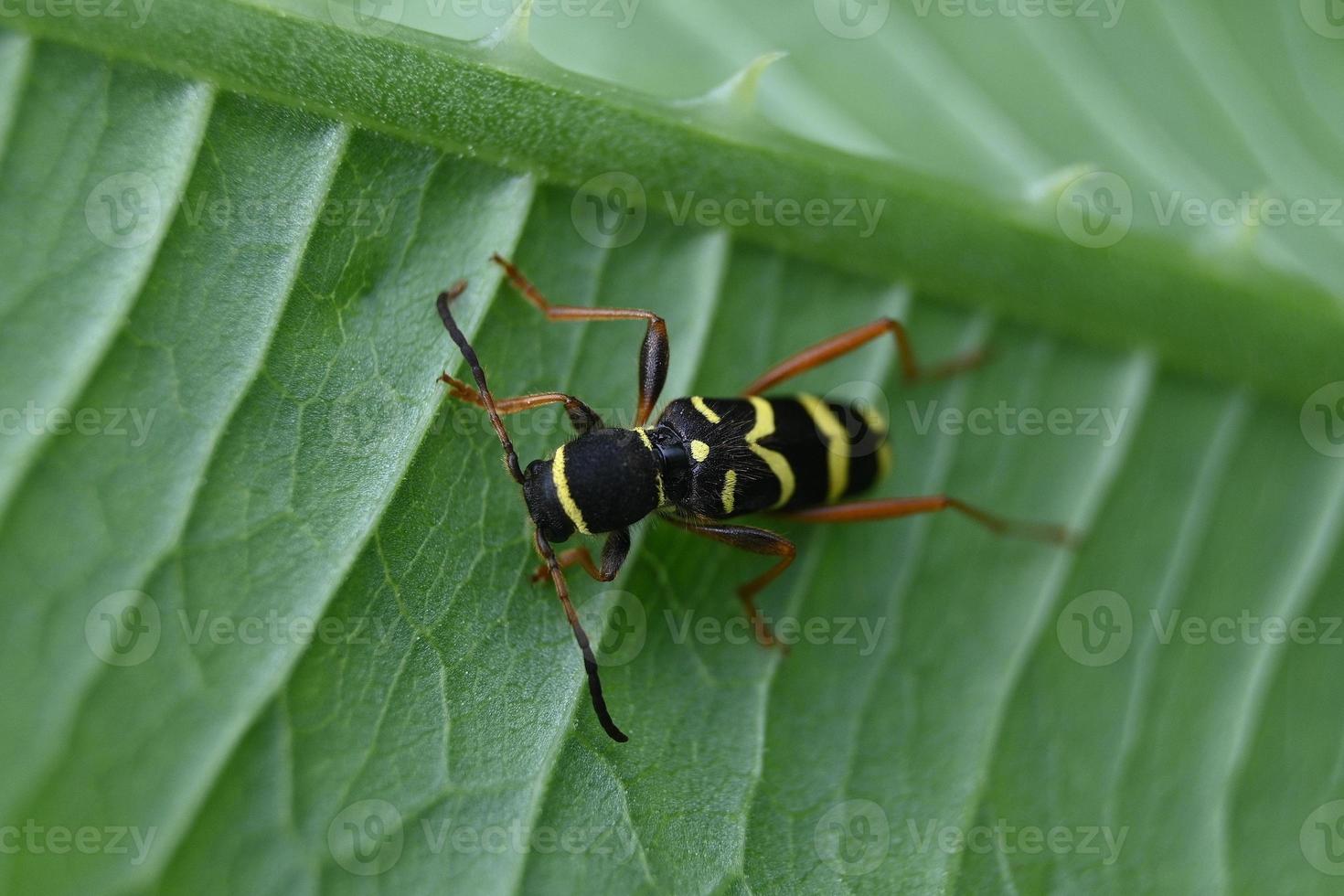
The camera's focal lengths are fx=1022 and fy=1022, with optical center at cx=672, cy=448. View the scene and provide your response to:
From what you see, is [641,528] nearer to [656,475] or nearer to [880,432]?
[656,475]

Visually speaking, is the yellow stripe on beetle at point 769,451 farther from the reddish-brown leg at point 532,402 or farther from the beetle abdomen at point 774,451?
the reddish-brown leg at point 532,402

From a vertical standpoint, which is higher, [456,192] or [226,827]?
[456,192]

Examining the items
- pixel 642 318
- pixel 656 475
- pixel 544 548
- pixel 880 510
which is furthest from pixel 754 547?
pixel 642 318

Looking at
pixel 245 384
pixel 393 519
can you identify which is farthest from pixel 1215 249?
pixel 245 384

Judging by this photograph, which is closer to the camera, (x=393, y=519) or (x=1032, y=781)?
(x=393, y=519)

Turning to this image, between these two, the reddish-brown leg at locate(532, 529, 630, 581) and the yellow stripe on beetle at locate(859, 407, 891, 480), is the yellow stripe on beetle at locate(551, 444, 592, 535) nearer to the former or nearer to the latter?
the reddish-brown leg at locate(532, 529, 630, 581)

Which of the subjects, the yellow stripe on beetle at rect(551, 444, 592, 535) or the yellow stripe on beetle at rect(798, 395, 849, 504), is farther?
the yellow stripe on beetle at rect(798, 395, 849, 504)

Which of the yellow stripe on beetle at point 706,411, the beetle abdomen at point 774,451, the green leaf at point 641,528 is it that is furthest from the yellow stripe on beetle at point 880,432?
the yellow stripe on beetle at point 706,411

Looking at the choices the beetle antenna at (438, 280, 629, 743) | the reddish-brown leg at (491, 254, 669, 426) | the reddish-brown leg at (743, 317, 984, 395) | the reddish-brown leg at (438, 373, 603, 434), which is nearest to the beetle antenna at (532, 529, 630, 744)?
the beetle antenna at (438, 280, 629, 743)

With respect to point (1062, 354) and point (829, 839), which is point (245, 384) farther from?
point (1062, 354)
